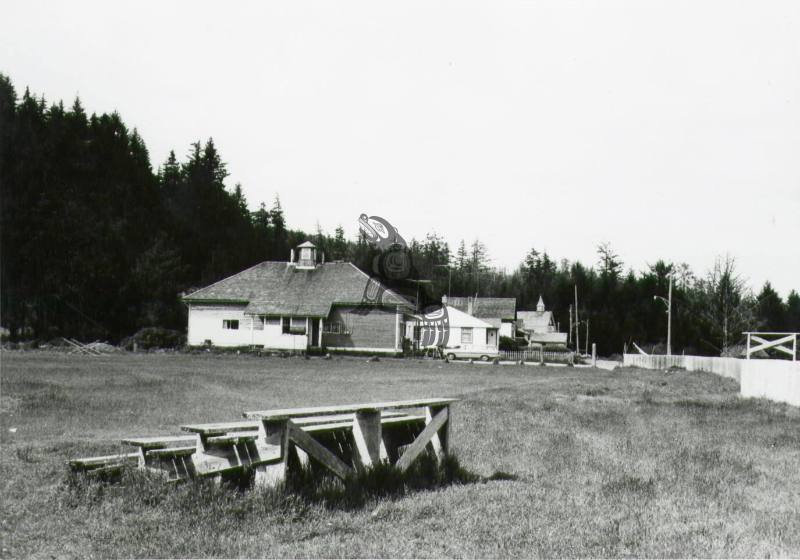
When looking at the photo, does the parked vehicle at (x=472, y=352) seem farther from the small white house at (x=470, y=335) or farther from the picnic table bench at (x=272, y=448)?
the picnic table bench at (x=272, y=448)

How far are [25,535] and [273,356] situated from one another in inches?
1631

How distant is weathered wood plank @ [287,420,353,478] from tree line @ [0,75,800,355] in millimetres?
47833

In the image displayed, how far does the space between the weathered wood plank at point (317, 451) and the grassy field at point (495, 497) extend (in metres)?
0.49

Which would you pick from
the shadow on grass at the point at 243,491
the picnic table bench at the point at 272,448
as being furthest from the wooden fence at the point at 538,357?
the shadow on grass at the point at 243,491

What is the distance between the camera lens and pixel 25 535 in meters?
5.80

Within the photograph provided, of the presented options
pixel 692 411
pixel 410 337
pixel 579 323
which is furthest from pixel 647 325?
pixel 692 411

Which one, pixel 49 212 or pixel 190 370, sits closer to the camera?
pixel 190 370

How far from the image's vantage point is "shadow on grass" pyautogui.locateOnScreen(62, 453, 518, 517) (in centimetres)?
639

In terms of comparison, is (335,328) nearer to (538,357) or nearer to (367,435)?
(538,357)

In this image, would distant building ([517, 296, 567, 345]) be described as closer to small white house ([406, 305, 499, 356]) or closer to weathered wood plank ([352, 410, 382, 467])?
small white house ([406, 305, 499, 356])

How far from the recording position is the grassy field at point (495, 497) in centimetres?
572

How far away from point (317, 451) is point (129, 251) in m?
55.7

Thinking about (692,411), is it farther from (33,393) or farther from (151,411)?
(33,393)

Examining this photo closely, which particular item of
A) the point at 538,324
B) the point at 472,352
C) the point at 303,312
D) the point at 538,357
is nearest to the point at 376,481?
the point at 303,312
